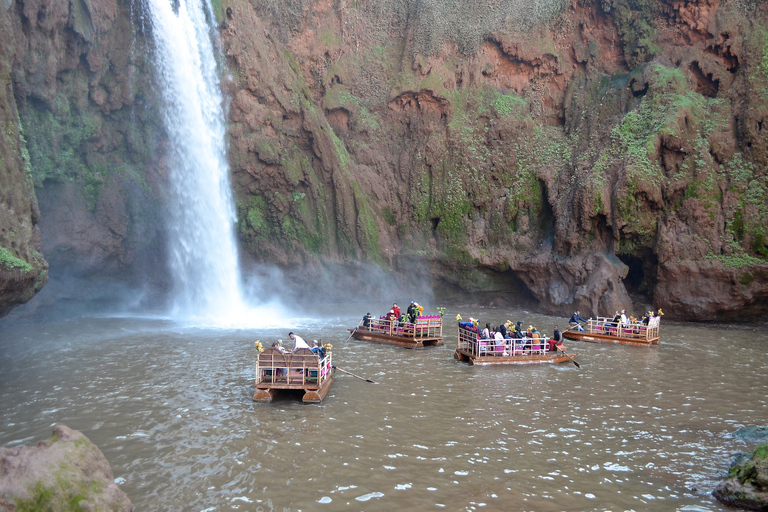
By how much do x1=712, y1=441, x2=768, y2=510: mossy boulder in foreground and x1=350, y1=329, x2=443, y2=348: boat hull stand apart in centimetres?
1418

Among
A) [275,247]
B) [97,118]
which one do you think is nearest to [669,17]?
[275,247]

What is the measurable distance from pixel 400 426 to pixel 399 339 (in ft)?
35.5

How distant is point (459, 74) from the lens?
43.3 metres

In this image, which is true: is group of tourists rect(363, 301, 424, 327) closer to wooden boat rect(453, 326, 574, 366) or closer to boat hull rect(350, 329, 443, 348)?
boat hull rect(350, 329, 443, 348)

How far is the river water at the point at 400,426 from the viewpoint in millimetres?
8945

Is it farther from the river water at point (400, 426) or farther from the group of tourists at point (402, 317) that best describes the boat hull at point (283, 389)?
the group of tourists at point (402, 317)

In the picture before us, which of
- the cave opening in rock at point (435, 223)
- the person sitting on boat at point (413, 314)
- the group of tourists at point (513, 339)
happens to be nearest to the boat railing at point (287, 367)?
the group of tourists at point (513, 339)

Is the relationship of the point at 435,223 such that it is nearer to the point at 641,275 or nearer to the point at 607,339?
the point at 641,275

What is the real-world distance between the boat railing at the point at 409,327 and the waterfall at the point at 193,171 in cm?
1063

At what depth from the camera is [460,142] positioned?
41094 millimetres

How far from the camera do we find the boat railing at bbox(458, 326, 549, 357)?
19281 millimetres

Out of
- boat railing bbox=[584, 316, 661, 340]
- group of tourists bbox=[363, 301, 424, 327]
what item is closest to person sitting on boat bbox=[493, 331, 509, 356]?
group of tourists bbox=[363, 301, 424, 327]

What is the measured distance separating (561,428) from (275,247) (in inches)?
1150

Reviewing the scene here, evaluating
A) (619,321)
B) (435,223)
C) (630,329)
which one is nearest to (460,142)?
(435,223)
